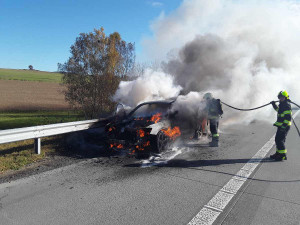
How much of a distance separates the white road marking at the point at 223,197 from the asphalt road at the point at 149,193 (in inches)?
1.9

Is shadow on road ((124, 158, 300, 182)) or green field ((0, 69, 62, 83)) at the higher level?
green field ((0, 69, 62, 83))

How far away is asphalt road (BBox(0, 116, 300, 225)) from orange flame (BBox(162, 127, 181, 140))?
0.75 metres

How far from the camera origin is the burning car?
5.93 m

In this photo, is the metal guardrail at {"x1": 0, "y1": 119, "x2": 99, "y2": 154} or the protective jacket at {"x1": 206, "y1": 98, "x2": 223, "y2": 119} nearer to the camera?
the metal guardrail at {"x1": 0, "y1": 119, "x2": 99, "y2": 154}

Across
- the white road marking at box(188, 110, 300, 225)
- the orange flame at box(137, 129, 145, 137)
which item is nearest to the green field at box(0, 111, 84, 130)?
the orange flame at box(137, 129, 145, 137)

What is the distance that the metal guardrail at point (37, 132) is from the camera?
197 inches

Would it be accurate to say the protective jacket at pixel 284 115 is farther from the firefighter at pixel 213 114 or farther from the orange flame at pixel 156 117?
the orange flame at pixel 156 117

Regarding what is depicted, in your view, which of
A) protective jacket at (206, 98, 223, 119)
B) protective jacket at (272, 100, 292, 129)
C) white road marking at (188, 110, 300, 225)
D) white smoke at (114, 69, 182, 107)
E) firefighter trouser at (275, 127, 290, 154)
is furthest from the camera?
white smoke at (114, 69, 182, 107)

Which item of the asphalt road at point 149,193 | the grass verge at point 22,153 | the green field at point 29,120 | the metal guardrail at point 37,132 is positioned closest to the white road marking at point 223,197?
the asphalt road at point 149,193

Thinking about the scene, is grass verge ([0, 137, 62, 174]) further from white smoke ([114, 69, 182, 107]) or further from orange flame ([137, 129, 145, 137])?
white smoke ([114, 69, 182, 107])

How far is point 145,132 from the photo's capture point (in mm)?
5938

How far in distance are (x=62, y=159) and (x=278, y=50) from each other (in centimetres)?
1507

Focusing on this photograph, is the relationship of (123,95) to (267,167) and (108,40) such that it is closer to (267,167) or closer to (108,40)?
(108,40)

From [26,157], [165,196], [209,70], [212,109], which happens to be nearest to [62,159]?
[26,157]
